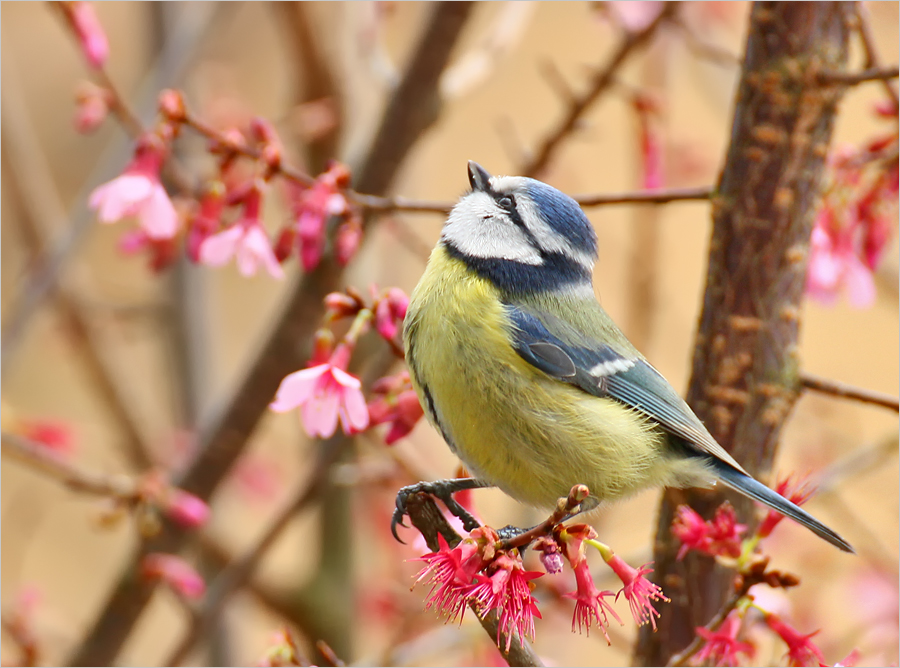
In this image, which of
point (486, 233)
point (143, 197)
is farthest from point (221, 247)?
point (486, 233)

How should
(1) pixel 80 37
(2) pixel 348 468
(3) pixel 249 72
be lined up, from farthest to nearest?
(3) pixel 249 72 → (2) pixel 348 468 → (1) pixel 80 37

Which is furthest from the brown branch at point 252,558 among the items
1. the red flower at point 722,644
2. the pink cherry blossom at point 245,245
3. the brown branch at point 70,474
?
the red flower at point 722,644

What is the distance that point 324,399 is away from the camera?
3.76 ft

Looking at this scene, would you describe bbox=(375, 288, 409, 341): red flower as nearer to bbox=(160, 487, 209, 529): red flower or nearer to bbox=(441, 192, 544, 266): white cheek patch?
bbox=(441, 192, 544, 266): white cheek patch

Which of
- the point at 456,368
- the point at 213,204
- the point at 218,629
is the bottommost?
the point at 218,629

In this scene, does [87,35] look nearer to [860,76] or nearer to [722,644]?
[860,76]

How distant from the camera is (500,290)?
132 cm

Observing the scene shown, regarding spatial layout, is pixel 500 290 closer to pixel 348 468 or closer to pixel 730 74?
pixel 348 468

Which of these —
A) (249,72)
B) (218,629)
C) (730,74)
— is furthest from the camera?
(249,72)

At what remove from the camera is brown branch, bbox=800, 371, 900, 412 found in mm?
1214

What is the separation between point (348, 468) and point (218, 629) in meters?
0.68

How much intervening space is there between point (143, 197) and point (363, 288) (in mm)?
931

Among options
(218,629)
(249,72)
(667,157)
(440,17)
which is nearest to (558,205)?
(440,17)

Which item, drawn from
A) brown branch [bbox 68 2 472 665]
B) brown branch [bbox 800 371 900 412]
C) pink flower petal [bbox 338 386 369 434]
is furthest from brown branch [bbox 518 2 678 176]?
pink flower petal [bbox 338 386 369 434]
